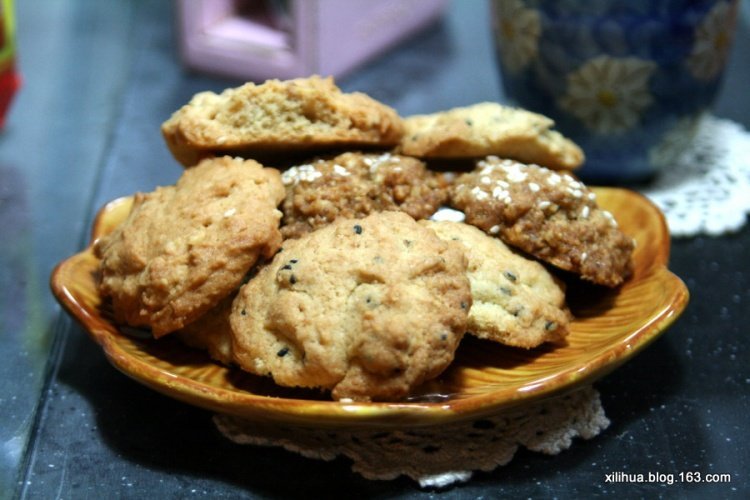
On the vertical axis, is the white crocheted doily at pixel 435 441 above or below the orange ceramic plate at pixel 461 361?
below

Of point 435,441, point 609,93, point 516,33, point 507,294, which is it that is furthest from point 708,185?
point 435,441

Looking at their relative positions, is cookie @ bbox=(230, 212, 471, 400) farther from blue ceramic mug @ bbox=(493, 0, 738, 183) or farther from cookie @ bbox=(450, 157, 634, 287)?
blue ceramic mug @ bbox=(493, 0, 738, 183)

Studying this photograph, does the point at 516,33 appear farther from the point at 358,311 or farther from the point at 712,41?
the point at 358,311

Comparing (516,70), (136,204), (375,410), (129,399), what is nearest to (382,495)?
(375,410)

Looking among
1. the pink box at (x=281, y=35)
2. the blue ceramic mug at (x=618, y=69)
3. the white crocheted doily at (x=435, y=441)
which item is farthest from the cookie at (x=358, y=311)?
the pink box at (x=281, y=35)

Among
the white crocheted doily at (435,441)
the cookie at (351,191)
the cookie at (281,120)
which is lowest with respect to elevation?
the white crocheted doily at (435,441)

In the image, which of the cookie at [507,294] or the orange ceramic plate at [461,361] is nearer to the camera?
the orange ceramic plate at [461,361]

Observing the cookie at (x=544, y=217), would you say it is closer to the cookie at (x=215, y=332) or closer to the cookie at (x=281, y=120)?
the cookie at (x=281, y=120)

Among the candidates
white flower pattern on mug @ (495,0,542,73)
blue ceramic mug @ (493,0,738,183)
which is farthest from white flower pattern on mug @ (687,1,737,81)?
white flower pattern on mug @ (495,0,542,73)
